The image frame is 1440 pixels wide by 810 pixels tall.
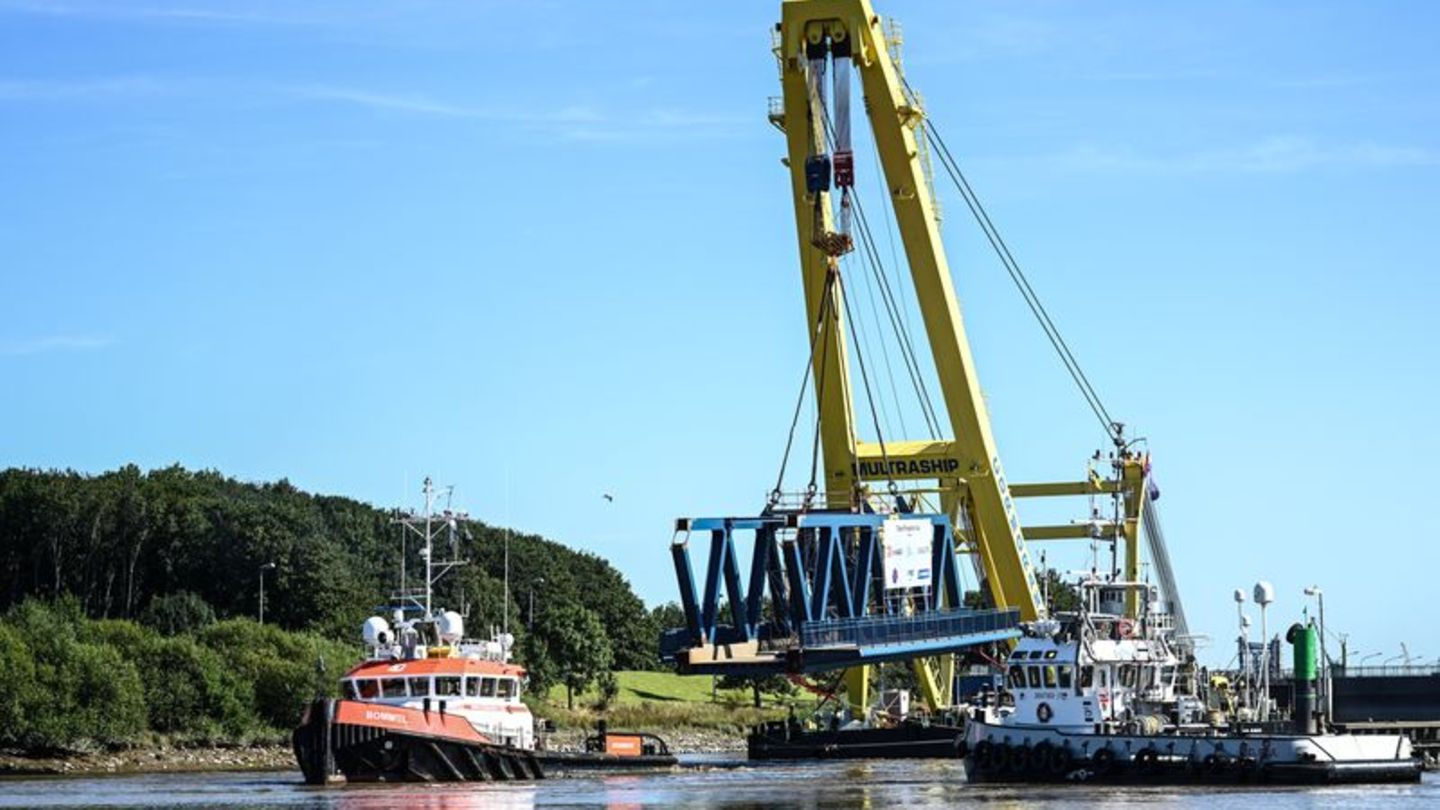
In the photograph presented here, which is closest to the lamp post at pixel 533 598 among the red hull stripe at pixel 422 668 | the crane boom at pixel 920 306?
the crane boom at pixel 920 306

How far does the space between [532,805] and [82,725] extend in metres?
39.1

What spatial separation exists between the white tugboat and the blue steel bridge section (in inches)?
265

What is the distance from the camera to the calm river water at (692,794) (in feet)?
192

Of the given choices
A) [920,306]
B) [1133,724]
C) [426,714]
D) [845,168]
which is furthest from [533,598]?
[1133,724]

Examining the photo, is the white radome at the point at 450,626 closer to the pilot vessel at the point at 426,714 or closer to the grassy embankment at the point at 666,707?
the pilot vessel at the point at 426,714

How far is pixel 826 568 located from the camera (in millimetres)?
76250

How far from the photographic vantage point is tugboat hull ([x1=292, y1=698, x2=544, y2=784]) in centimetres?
6794

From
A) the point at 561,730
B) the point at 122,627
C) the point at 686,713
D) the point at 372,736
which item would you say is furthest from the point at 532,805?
the point at 686,713

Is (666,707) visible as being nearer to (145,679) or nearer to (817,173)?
(145,679)

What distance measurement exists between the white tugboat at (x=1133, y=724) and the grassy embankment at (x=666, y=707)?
186ft

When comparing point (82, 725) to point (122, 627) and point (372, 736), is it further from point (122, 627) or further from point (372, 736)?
point (372, 736)

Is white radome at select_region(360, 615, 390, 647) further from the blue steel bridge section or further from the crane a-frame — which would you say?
the crane a-frame

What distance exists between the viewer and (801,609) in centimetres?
7481

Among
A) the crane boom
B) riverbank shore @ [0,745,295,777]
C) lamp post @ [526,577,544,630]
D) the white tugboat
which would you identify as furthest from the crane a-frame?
lamp post @ [526,577,544,630]
